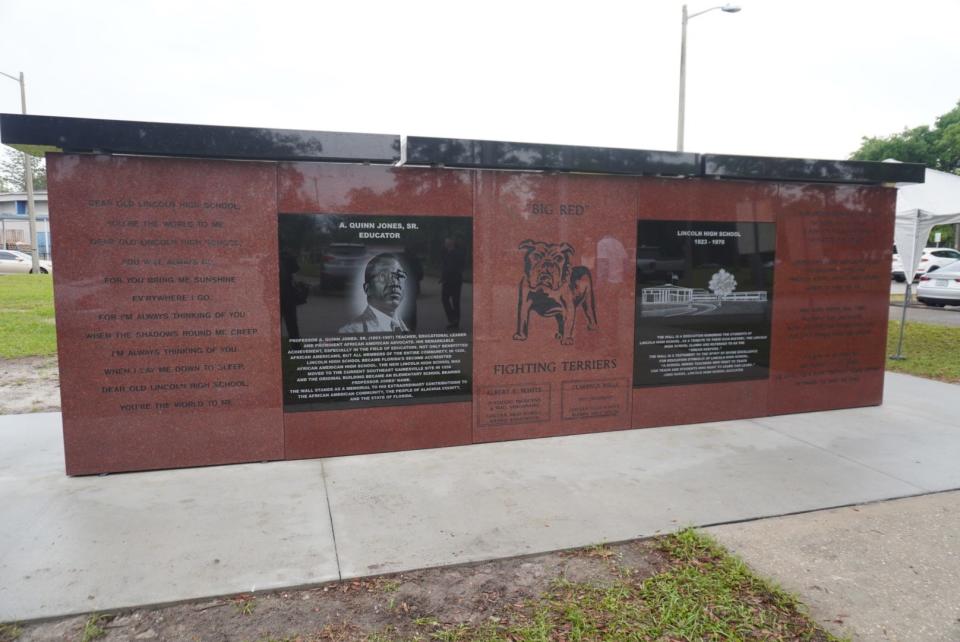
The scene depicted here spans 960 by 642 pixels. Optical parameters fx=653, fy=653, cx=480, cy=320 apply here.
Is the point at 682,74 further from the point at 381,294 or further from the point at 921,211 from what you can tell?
the point at 381,294

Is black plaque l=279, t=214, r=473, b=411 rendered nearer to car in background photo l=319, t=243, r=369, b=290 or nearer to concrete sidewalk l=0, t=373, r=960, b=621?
car in background photo l=319, t=243, r=369, b=290

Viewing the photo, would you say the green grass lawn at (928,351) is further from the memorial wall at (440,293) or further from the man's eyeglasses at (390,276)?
the man's eyeglasses at (390,276)

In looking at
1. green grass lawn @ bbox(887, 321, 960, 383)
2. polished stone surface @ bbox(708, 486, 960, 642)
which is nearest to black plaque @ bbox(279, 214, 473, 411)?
polished stone surface @ bbox(708, 486, 960, 642)

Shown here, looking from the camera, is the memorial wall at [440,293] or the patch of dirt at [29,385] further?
the patch of dirt at [29,385]

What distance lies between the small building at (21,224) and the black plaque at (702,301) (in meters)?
50.3

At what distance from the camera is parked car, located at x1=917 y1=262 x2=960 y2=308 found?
58.9 feet

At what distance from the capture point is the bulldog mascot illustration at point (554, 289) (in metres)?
5.59

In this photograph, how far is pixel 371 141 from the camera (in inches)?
194

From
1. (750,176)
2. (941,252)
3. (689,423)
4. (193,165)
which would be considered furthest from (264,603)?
(941,252)

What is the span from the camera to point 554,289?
567 cm

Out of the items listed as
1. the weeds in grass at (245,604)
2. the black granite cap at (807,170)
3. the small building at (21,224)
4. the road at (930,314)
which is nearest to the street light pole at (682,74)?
the road at (930,314)

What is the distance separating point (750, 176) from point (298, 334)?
13.9ft

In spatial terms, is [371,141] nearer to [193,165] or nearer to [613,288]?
[193,165]

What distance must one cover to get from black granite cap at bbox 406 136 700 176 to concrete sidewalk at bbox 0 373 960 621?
233 cm
